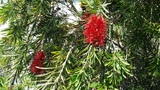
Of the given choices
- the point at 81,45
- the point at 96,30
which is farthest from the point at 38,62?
the point at 96,30

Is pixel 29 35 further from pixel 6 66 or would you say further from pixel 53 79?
pixel 53 79

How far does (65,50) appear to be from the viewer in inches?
153

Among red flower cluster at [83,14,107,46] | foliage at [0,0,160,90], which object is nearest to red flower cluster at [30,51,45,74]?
foliage at [0,0,160,90]

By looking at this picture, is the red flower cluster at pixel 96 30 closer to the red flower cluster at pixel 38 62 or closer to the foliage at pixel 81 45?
the foliage at pixel 81 45

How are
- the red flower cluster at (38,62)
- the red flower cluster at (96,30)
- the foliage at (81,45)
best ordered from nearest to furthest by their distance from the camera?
the red flower cluster at (96,30), the foliage at (81,45), the red flower cluster at (38,62)

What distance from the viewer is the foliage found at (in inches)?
134

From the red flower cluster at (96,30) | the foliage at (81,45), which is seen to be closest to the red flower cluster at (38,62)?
the foliage at (81,45)

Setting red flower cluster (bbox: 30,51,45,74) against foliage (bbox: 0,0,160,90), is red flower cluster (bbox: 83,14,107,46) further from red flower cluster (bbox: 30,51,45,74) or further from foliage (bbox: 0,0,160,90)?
red flower cluster (bbox: 30,51,45,74)

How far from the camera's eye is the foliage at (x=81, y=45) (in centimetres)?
341

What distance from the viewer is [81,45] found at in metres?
3.97

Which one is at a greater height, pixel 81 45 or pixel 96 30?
pixel 96 30

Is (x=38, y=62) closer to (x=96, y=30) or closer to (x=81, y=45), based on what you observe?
(x=81, y=45)

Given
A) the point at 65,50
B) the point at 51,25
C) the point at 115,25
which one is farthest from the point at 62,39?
the point at 115,25

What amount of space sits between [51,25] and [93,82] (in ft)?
3.49
